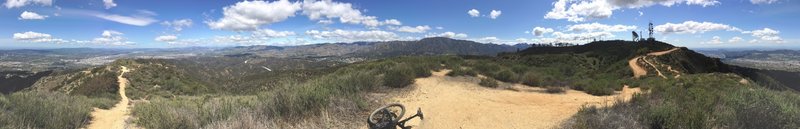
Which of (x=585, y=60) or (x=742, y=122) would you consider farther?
(x=585, y=60)

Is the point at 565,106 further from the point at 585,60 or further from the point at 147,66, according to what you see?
the point at 147,66

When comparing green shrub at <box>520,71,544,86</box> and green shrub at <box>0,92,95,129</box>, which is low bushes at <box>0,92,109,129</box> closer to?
green shrub at <box>0,92,95,129</box>

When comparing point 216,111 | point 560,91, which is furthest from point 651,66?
point 216,111

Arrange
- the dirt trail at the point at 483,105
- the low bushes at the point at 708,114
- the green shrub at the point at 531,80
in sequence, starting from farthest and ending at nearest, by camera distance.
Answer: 1. the green shrub at the point at 531,80
2. the dirt trail at the point at 483,105
3. the low bushes at the point at 708,114

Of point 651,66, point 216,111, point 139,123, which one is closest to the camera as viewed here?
point 216,111

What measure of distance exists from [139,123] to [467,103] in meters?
6.87

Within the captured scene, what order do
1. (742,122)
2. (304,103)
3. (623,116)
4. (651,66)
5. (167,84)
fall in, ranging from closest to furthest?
(742,122), (623,116), (304,103), (651,66), (167,84)

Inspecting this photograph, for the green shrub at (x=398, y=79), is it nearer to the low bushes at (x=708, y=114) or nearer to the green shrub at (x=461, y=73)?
the green shrub at (x=461, y=73)

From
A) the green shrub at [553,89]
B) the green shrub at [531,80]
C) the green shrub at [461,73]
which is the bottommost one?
the green shrub at [553,89]

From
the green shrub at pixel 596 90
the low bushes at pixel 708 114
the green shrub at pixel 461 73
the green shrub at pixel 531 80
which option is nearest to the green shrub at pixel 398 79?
the green shrub at pixel 461 73

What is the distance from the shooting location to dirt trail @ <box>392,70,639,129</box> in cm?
873

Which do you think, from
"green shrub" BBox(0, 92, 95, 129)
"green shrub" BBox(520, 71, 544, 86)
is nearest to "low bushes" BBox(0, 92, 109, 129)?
"green shrub" BBox(0, 92, 95, 129)

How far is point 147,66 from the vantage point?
66.1 meters

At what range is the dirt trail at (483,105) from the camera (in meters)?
8.73
